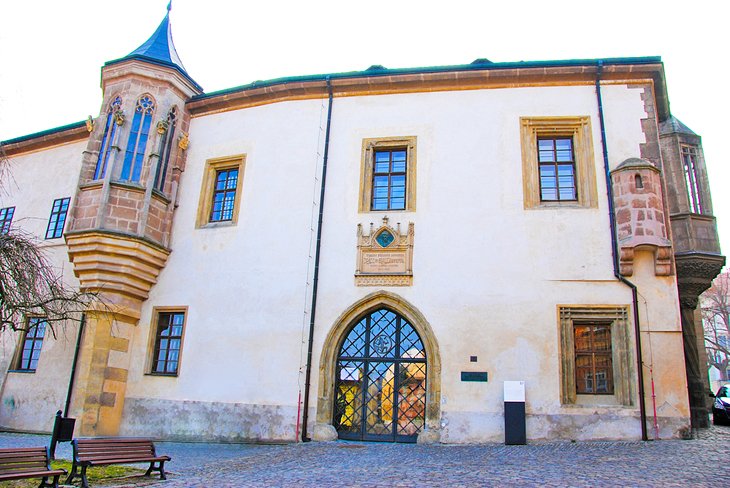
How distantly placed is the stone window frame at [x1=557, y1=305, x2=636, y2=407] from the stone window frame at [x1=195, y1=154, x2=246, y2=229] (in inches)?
328

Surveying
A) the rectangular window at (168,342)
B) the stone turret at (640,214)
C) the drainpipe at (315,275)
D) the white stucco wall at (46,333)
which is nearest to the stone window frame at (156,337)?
the rectangular window at (168,342)

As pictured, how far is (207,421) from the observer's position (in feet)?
44.5

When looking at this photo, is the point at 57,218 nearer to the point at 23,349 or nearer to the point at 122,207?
the point at 23,349

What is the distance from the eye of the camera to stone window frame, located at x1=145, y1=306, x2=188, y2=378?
1437 centimetres

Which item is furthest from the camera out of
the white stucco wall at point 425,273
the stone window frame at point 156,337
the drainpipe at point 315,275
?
the stone window frame at point 156,337

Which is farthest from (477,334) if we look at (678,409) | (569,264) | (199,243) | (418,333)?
(199,243)

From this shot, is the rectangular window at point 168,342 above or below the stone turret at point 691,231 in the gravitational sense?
below

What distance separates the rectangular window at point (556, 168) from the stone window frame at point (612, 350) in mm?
2671

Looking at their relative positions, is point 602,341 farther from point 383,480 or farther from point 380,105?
point 380,105

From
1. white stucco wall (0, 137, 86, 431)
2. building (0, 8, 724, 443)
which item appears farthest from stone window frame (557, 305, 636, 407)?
white stucco wall (0, 137, 86, 431)

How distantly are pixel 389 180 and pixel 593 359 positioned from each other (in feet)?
20.2

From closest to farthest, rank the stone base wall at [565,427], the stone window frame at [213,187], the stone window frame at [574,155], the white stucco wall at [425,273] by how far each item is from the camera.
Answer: the stone base wall at [565,427] < the white stucco wall at [425,273] < the stone window frame at [574,155] < the stone window frame at [213,187]

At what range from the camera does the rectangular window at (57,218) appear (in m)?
17.4

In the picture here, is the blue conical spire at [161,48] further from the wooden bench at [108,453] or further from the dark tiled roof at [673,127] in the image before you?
the dark tiled roof at [673,127]
